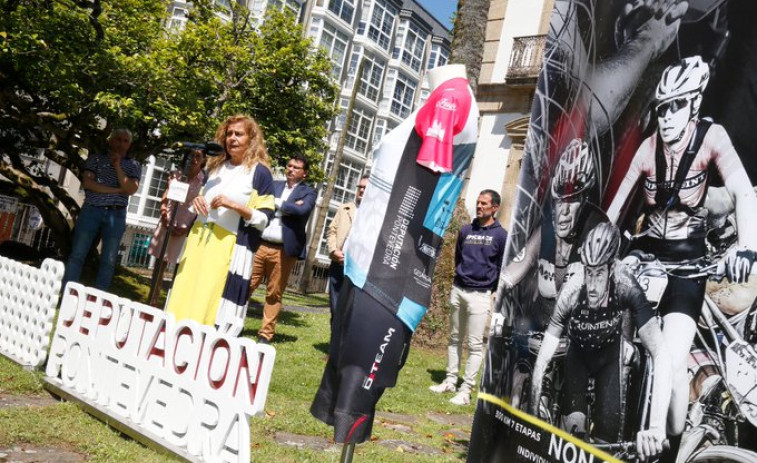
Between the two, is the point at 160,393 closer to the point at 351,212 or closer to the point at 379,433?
the point at 379,433

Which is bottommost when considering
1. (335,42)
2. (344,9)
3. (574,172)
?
(574,172)

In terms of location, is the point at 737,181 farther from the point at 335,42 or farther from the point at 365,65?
the point at 335,42

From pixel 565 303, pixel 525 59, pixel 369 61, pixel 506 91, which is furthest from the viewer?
pixel 369 61

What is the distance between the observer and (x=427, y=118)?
131 inches

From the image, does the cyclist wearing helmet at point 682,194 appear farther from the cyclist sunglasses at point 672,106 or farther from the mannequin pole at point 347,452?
the mannequin pole at point 347,452

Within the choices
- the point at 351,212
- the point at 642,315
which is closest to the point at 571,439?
the point at 642,315

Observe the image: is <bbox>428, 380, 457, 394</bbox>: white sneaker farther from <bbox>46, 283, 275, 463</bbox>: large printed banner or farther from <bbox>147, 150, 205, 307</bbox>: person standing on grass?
<bbox>46, 283, 275, 463</bbox>: large printed banner

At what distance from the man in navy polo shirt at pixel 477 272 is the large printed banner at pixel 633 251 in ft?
12.6

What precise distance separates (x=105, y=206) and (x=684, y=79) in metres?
6.49

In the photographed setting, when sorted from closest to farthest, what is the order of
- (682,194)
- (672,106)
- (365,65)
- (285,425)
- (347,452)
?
(682,194)
(672,106)
(347,452)
(285,425)
(365,65)

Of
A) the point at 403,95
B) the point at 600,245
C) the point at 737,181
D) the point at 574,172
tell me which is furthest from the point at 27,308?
the point at 403,95

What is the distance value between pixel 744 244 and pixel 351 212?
6.19 metres

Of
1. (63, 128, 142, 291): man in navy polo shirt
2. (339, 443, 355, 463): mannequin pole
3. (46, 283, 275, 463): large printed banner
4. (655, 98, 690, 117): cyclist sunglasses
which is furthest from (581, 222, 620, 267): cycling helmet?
(63, 128, 142, 291): man in navy polo shirt

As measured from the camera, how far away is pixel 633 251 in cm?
243
